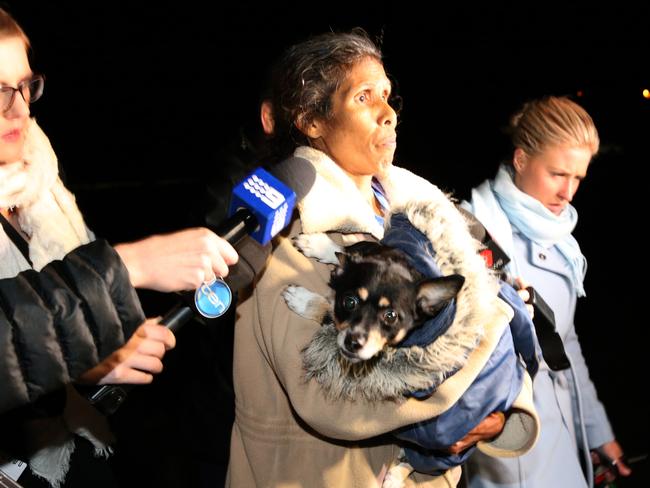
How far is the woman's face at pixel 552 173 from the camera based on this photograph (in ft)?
8.11

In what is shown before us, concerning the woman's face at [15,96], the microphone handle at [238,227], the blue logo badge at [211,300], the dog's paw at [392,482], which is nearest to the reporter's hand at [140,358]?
the blue logo badge at [211,300]

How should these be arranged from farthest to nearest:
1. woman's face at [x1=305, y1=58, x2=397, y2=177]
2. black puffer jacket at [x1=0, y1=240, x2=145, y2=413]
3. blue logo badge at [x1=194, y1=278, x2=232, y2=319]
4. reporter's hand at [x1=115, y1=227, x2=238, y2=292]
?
woman's face at [x1=305, y1=58, x2=397, y2=177] < blue logo badge at [x1=194, y1=278, x2=232, y2=319] < reporter's hand at [x1=115, y1=227, x2=238, y2=292] < black puffer jacket at [x1=0, y1=240, x2=145, y2=413]

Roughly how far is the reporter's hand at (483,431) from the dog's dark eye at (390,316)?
431 millimetres

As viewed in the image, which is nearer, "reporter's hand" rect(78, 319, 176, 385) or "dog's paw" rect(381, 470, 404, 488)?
"reporter's hand" rect(78, 319, 176, 385)

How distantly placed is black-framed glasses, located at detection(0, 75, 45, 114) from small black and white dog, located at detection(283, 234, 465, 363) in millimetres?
762

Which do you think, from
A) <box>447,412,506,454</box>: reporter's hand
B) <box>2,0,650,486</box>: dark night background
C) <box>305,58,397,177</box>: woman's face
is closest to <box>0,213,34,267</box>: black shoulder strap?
<box>305,58,397,177</box>: woman's face

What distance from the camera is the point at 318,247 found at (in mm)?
1497

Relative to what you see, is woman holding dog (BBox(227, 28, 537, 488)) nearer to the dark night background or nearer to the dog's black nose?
the dog's black nose

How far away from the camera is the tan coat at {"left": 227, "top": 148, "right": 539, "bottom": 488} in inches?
54.1

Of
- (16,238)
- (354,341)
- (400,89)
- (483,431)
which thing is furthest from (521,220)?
(400,89)

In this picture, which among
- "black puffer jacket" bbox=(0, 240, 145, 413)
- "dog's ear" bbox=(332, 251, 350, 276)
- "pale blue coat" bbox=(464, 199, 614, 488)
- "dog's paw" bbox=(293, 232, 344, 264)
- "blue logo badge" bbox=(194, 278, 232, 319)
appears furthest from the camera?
"pale blue coat" bbox=(464, 199, 614, 488)

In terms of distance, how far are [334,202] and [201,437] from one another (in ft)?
2.71

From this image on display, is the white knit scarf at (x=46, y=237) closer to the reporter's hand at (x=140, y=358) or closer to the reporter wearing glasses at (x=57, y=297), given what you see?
the reporter wearing glasses at (x=57, y=297)

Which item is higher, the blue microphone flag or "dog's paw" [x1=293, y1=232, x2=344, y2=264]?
the blue microphone flag
